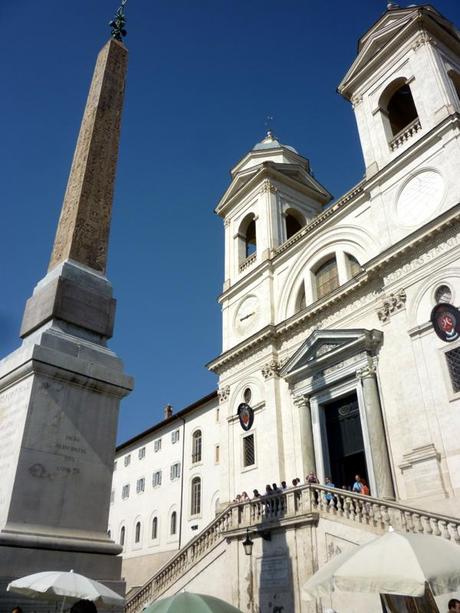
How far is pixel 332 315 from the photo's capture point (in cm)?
2131

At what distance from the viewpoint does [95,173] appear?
935 cm

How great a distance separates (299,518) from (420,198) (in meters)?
12.4

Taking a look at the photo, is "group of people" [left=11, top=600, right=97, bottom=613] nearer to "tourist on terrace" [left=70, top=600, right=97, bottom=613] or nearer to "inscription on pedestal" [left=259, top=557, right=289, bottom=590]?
"tourist on terrace" [left=70, top=600, right=97, bottom=613]

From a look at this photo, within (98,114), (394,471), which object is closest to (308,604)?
(394,471)

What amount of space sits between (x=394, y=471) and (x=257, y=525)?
482cm

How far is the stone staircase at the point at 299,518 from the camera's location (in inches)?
458

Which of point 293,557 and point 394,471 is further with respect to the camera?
point 394,471

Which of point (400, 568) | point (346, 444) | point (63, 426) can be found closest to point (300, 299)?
point (346, 444)

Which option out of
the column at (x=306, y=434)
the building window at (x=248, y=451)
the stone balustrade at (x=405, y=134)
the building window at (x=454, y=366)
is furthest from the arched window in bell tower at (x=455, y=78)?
Answer: the building window at (x=248, y=451)

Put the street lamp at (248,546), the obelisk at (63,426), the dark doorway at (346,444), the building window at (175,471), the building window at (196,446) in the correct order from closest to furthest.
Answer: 1. the obelisk at (63,426)
2. the street lamp at (248,546)
3. the dark doorway at (346,444)
4. the building window at (196,446)
5. the building window at (175,471)

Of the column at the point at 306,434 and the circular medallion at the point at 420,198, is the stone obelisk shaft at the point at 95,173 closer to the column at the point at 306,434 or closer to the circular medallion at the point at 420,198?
the circular medallion at the point at 420,198

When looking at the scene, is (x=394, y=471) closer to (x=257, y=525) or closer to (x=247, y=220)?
(x=257, y=525)

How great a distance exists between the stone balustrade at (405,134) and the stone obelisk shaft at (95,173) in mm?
13965

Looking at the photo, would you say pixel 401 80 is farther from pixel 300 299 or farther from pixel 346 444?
pixel 346 444
